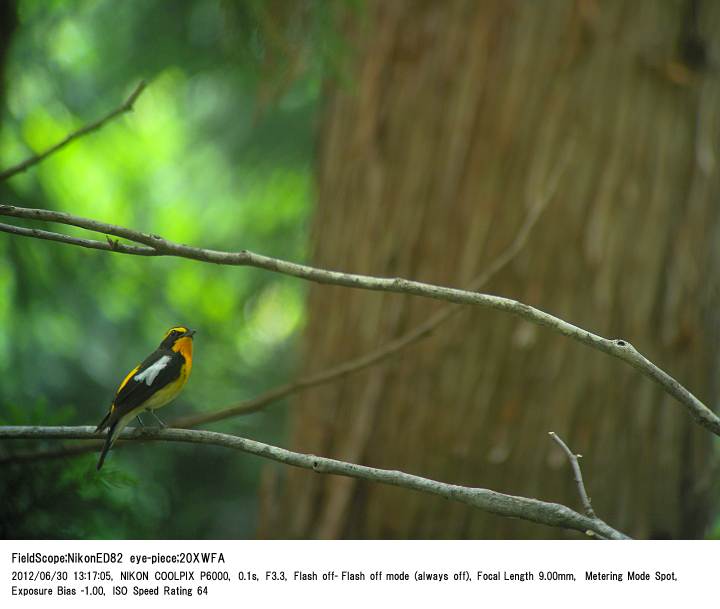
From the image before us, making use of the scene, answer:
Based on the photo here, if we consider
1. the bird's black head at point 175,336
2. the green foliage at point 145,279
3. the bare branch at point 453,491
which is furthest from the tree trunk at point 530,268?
the bare branch at point 453,491

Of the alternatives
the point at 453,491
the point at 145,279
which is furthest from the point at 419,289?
the point at 145,279

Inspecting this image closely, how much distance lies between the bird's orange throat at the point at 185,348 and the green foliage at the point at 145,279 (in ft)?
0.90

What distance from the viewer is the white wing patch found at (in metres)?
1.13

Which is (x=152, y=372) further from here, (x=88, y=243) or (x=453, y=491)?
(x=453, y=491)

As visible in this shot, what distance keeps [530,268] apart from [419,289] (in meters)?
1.08

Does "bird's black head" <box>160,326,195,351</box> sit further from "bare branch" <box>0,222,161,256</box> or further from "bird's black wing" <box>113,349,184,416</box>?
"bare branch" <box>0,222,161,256</box>

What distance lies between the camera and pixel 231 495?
8.38ft

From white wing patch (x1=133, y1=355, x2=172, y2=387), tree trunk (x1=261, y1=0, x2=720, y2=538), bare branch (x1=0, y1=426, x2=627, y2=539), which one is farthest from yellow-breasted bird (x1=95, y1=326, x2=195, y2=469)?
tree trunk (x1=261, y1=0, x2=720, y2=538)

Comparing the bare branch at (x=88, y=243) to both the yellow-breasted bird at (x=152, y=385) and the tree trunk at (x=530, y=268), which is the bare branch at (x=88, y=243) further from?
the tree trunk at (x=530, y=268)

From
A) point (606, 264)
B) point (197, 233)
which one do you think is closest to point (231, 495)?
point (606, 264)

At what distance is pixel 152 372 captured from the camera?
114 cm

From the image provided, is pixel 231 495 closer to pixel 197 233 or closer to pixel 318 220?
pixel 318 220

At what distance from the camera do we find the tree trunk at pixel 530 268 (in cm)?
193
